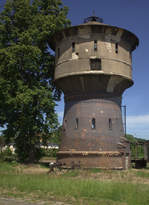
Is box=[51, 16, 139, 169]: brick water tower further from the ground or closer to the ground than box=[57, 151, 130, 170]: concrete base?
further from the ground

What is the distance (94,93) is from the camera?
66.7 ft

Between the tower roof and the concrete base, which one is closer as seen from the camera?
the concrete base

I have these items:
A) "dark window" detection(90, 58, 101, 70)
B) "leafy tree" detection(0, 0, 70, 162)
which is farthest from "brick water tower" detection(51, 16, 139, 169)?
"leafy tree" detection(0, 0, 70, 162)

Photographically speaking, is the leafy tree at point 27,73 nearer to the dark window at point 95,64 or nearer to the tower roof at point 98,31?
the tower roof at point 98,31

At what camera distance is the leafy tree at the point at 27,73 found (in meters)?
21.8

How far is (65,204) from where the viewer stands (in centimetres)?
834

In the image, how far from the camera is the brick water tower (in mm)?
19484

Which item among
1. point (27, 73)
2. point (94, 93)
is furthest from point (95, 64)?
point (27, 73)

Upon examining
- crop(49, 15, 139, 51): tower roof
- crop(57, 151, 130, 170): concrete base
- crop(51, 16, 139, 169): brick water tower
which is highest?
crop(49, 15, 139, 51): tower roof

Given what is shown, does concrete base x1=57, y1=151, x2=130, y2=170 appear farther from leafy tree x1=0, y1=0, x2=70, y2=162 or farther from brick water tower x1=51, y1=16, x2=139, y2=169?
leafy tree x1=0, y1=0, x2=70, y2=162

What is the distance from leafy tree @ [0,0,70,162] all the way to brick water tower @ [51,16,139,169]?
2.52 meters

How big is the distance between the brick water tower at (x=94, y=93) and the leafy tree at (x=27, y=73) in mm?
2525

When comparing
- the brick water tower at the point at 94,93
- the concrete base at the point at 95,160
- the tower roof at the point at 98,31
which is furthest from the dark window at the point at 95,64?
the concrete base at the point at 95,160

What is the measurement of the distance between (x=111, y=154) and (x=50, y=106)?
6.85 meters
